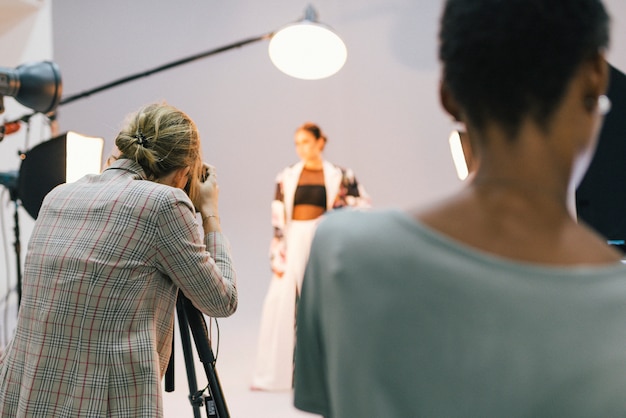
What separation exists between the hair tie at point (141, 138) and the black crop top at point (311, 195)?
210 centimetres

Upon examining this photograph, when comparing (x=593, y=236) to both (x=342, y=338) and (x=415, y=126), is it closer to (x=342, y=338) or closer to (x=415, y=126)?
(x=342, y=338)

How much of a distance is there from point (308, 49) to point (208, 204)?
5.59 feet

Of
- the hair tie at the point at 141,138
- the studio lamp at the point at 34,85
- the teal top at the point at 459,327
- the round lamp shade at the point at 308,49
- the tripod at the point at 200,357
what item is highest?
the round lamp shade at the point at 308,49

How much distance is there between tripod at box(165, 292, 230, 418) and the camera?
110cm

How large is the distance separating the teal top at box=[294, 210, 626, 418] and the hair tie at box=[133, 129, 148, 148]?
0.74 m

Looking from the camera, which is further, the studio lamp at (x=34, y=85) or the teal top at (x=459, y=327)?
the studio lamp at (x=34, y=85)

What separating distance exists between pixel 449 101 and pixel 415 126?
13.2 ft

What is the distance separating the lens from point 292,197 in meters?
3.16

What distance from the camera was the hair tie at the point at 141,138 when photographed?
104 centimetres

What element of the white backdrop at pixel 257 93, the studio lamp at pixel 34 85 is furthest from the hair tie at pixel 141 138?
the white backdrop at pixel 257 93

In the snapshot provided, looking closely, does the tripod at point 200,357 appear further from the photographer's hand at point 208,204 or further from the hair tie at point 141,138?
the hair tie at point 141,138

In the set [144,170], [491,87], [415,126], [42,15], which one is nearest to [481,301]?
[491,87]

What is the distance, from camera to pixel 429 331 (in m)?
0.37

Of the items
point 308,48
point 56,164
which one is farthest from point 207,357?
point 308,48
